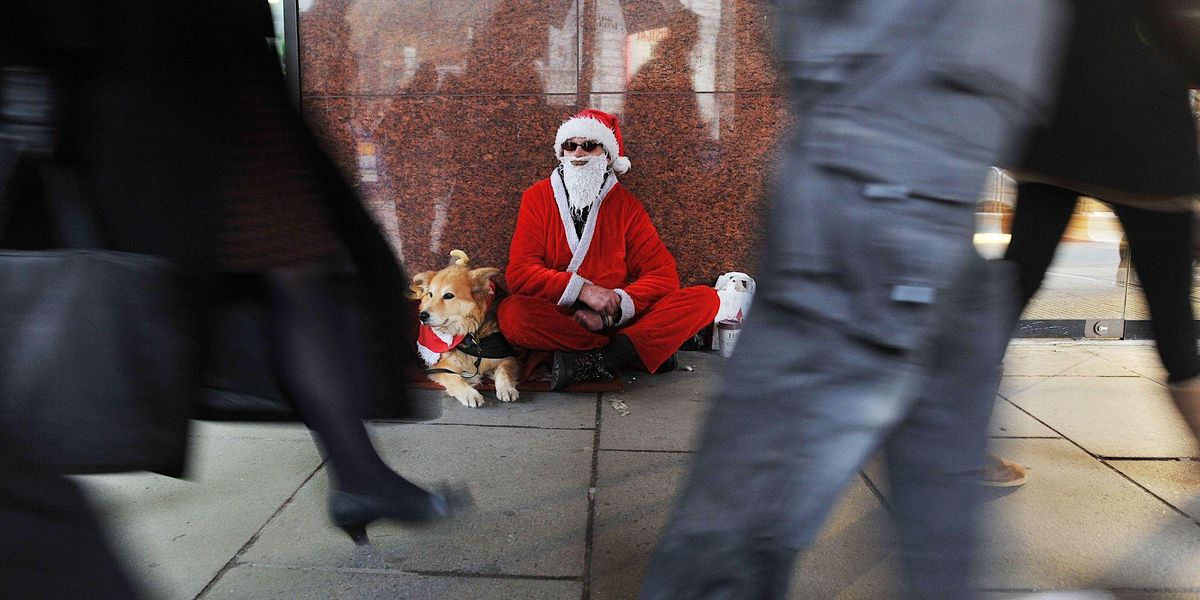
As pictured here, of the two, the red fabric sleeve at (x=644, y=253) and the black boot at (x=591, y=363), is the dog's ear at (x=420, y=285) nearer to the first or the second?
the black boot at (x=591, y=363)

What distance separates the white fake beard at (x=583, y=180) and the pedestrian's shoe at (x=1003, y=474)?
2.46 meters

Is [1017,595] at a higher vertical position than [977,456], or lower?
lower

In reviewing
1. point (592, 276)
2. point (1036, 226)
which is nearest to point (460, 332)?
point (592, 276)

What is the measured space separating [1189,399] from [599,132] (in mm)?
3141

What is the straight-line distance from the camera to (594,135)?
185 inches

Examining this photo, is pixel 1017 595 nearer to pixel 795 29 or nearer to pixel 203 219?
pixel 795 29

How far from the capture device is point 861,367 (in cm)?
114

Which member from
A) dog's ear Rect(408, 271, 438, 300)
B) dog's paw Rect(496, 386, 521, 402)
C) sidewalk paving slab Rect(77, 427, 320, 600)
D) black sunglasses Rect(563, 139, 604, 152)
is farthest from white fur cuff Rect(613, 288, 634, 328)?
sidewalk paving slab Rect(77, 427, 320, 600)

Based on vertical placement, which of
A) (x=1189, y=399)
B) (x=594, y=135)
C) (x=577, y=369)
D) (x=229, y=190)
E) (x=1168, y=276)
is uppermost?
(x=594, y=135)

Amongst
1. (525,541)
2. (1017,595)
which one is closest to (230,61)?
(525,541)

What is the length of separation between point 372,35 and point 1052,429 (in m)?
4.11

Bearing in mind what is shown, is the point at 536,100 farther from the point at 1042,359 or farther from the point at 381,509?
the point at 381,509

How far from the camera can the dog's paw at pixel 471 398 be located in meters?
3.89

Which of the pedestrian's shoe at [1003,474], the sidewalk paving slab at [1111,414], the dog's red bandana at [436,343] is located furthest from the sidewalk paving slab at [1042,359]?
the dog's red bandana at [436,343]
